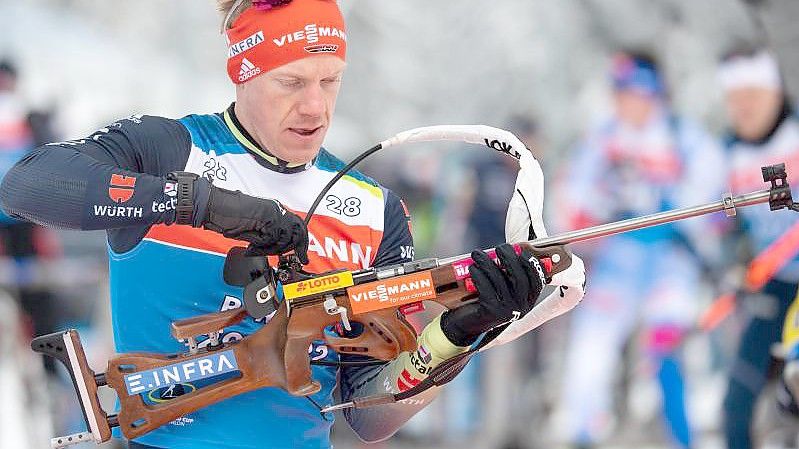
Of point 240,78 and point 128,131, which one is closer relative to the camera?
point 128,131

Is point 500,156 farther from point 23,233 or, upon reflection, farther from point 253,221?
point 253,221

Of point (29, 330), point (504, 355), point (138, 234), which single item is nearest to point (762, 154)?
point (504, 355)

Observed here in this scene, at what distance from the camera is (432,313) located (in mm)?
6824

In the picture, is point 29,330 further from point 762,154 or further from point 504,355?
point 762,154

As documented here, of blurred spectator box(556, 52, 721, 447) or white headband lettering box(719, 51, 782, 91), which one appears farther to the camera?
blurred spectator box(556, 52, 721, 447)

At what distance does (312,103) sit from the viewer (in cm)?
266

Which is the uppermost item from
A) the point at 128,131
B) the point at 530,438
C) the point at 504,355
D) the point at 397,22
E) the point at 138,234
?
the point at 397,22

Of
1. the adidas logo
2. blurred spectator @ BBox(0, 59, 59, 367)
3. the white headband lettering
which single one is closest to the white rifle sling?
the adidas logo

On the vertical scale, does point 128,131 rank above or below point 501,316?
above

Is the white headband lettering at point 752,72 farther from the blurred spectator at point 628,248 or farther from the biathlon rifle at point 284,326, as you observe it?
the biathlon rifle at point 284,326

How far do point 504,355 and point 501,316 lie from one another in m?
4.62

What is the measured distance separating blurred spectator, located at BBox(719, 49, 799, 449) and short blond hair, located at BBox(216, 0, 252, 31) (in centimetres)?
350

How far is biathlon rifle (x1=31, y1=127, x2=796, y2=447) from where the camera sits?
97.9 inches

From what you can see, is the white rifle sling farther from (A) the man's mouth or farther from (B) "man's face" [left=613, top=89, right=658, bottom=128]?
(B) "man's face" [left=613, top=89, right=658, bottom=128]
